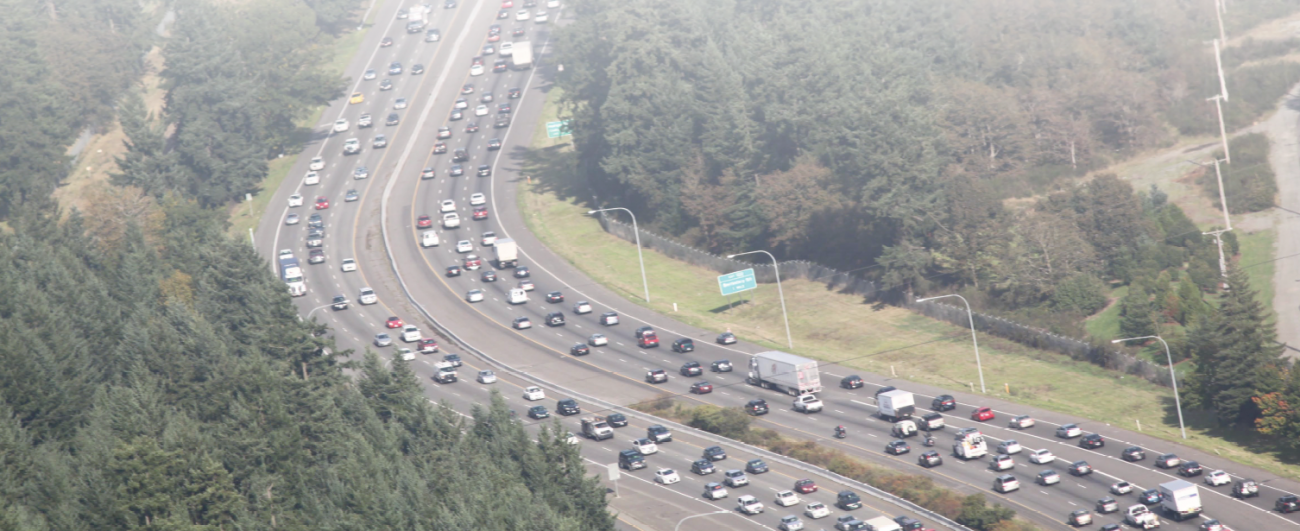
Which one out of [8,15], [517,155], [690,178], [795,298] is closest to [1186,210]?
[795,298]

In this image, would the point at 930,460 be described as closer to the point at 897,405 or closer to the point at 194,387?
the point at 897,405

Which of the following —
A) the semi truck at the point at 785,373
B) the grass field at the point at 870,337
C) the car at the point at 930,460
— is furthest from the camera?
the semi truck at the point at 785,373

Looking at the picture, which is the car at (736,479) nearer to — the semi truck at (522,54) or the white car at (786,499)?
the white car at (786,499)

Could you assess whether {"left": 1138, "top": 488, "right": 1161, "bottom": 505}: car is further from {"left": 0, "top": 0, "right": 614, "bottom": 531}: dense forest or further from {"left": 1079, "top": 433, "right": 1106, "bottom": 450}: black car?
{"left": 0, "top": 0, "right": 614, "bottom": 531}: dense forest

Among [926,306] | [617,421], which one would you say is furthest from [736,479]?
[926,306]

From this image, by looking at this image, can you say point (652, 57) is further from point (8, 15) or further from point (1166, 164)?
point (8, 15)

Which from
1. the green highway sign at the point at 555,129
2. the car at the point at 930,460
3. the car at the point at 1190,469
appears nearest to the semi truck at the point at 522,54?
the green highway sign at the point at 555,129

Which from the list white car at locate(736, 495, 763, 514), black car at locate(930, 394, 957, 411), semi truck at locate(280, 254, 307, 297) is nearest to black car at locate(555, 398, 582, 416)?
white car at locate(736, 495, 763, 514)
